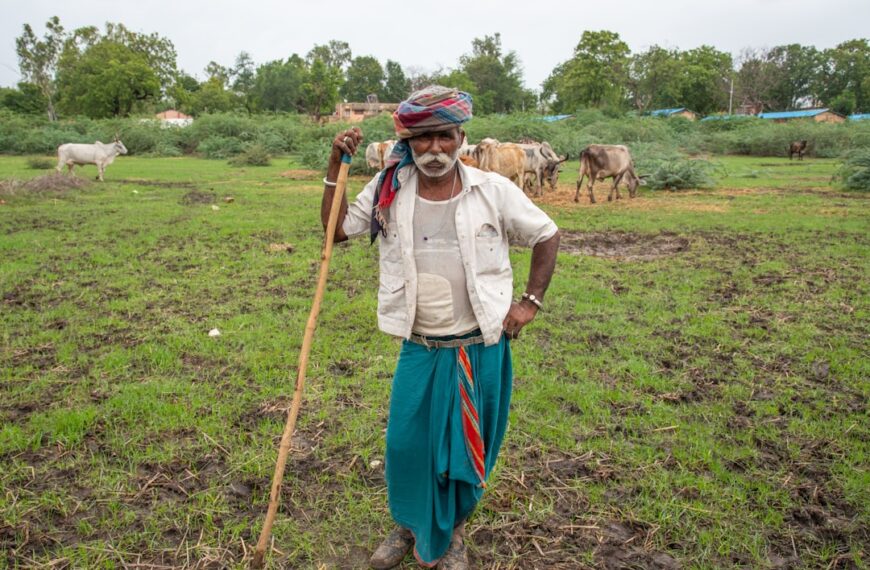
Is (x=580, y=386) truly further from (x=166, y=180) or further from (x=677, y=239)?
(x=166, y=180)

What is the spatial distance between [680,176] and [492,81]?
200 feet

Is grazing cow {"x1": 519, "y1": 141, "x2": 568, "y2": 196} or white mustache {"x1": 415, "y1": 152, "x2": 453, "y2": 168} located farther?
grazing cow {"x1": 519, "y1": 141, "x2": 568, "y2": 196}

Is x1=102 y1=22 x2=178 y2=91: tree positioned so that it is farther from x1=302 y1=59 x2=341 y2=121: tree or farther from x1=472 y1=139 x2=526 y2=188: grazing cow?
x1=472 y1=139 x2=526 y2=188: grazing cow

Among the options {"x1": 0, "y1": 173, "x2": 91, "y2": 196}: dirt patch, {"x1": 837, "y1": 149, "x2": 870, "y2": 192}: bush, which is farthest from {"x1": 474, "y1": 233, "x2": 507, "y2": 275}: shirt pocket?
{"x1": 837, "y1": 149, "x2": 870, "y2": 192}: bush

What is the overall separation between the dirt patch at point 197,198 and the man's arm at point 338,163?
11.1m

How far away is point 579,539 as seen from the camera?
2.71 metres

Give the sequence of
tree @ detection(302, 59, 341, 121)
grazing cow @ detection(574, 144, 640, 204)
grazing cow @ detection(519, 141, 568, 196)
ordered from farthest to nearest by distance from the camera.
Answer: tree @ detection(302, 59, 341, 121) → grazing cow @ detection(519, 141, 568, 196) → grazing cow @ detection(574, 144, 640, 204)

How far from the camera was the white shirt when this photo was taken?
7.52 feet

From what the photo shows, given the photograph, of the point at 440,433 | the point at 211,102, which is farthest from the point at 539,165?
the point at 211,102

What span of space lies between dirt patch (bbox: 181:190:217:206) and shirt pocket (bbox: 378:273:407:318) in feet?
37.1

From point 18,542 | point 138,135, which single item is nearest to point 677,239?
point 18,542

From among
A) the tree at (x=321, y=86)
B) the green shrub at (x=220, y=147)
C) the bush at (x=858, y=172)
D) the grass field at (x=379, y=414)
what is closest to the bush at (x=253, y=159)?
the green shrub at (x=220, y=147)

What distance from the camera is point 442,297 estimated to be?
2.34 meters

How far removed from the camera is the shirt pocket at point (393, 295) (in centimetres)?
238
